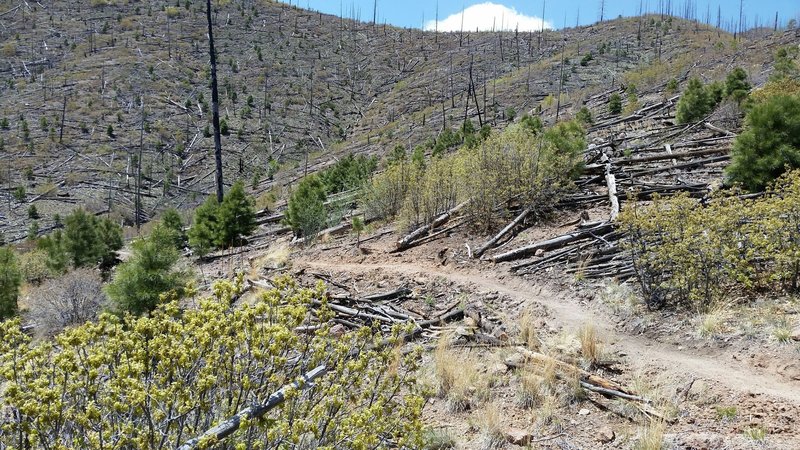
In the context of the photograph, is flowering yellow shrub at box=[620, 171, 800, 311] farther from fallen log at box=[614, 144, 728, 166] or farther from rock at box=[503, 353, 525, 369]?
fallen log at box=[614, 144, 728, 166]

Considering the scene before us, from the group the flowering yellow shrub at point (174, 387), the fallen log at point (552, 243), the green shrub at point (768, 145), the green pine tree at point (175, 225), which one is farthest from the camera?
the green pine tree at point (175, 225)

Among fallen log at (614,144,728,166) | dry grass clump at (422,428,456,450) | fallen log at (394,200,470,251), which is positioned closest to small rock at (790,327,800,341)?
dry grass clump at (422,428,456,450)

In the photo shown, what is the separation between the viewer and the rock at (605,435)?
4246 mm

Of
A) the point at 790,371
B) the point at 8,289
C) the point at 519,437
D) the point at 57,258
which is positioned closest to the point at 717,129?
the point at 790,371

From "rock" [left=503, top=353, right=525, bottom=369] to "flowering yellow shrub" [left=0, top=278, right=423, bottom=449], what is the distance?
252 cm

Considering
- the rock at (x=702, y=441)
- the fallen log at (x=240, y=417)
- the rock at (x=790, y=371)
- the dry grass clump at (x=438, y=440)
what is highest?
the fallen log at (x=240, y=417)

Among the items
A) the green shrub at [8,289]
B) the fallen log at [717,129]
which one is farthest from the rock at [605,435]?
the green shrub at [8,289]

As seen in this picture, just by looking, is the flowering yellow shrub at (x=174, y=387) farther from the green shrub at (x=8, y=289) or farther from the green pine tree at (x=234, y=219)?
the green pine tree at (x=234, y=219)

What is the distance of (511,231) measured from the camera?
1082 cm

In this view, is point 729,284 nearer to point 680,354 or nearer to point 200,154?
point 680,354

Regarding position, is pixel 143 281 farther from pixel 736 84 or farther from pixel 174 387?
pixel 736 84

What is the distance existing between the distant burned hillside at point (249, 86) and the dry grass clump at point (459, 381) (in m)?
20.0

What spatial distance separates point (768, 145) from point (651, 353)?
5834mm

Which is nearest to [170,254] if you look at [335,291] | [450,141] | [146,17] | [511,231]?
[335,291]
